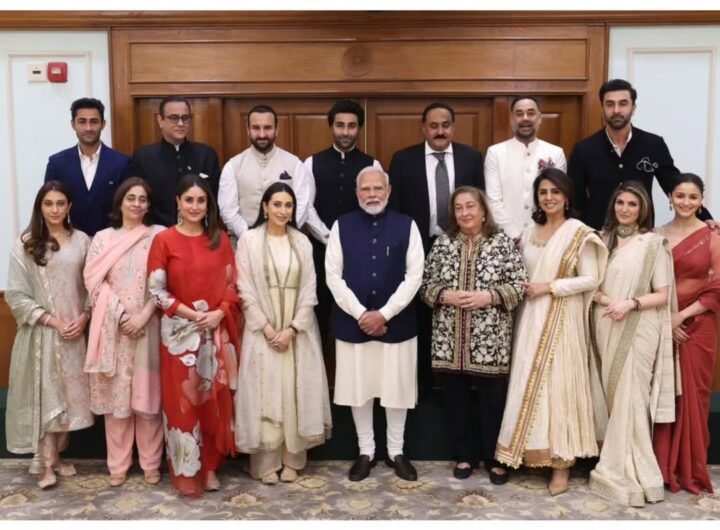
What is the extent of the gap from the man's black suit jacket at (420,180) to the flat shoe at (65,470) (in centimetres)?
202

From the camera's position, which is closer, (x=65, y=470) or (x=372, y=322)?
(x=372, y=322)

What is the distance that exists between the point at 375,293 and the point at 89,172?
164 cm

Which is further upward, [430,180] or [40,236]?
[430,180]

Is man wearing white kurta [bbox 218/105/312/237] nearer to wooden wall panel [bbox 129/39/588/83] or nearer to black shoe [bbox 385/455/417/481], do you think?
wooden wall panel [bbox 129/39/588/83]

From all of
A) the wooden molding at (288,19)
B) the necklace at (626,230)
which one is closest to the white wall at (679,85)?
the wooden molding at (288,19)

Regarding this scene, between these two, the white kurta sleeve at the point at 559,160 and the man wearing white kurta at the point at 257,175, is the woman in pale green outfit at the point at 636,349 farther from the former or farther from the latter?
the man wearing white kurta at the point at 257,175

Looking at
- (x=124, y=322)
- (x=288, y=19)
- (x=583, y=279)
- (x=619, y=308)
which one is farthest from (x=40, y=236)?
(x=619, y=308)

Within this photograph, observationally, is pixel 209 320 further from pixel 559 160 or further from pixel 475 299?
pixel 559 160

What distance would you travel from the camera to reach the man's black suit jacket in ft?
12.5

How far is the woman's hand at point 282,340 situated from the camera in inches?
133

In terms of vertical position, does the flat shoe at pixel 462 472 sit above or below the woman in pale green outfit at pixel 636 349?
below

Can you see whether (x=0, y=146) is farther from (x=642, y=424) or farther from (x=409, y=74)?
(x=642, y=424)

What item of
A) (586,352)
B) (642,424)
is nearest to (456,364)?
(586,352)

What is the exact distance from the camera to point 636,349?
335 cm
